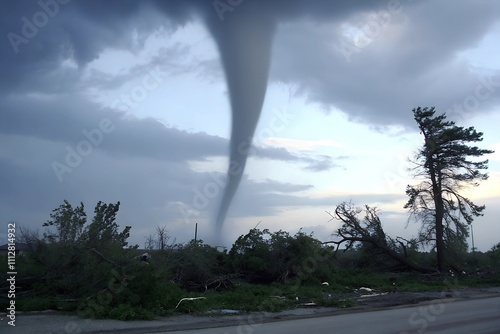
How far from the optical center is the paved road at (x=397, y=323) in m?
14.1

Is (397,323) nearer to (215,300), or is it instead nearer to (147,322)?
(215,300)

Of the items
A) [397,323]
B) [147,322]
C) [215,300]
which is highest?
[215,300]

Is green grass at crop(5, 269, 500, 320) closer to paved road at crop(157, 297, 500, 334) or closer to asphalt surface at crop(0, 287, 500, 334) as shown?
asphalt surface at crop(0, 287, 500, 334)

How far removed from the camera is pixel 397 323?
612 inches

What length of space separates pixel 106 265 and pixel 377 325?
31.1 ft

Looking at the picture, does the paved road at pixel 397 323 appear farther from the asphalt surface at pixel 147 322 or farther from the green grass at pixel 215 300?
the green grass at pixel 215 300

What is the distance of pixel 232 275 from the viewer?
1000 inches

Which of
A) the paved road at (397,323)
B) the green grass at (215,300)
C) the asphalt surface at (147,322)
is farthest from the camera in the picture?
→ the green grass at (215,300)

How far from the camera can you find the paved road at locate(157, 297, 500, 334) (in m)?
14.1

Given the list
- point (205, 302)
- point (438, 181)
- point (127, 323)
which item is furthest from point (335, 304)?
point (438, 181)

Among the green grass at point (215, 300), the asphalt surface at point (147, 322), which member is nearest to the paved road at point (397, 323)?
the asphalt surface at point (147, 322)

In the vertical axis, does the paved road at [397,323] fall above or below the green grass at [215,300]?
below

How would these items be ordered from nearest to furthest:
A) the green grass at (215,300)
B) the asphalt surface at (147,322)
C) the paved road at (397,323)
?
the asphalt surface at (147,322), the paved road at (397,323), the green grass at (215,300)

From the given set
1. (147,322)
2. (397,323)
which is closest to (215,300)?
(147,322)
